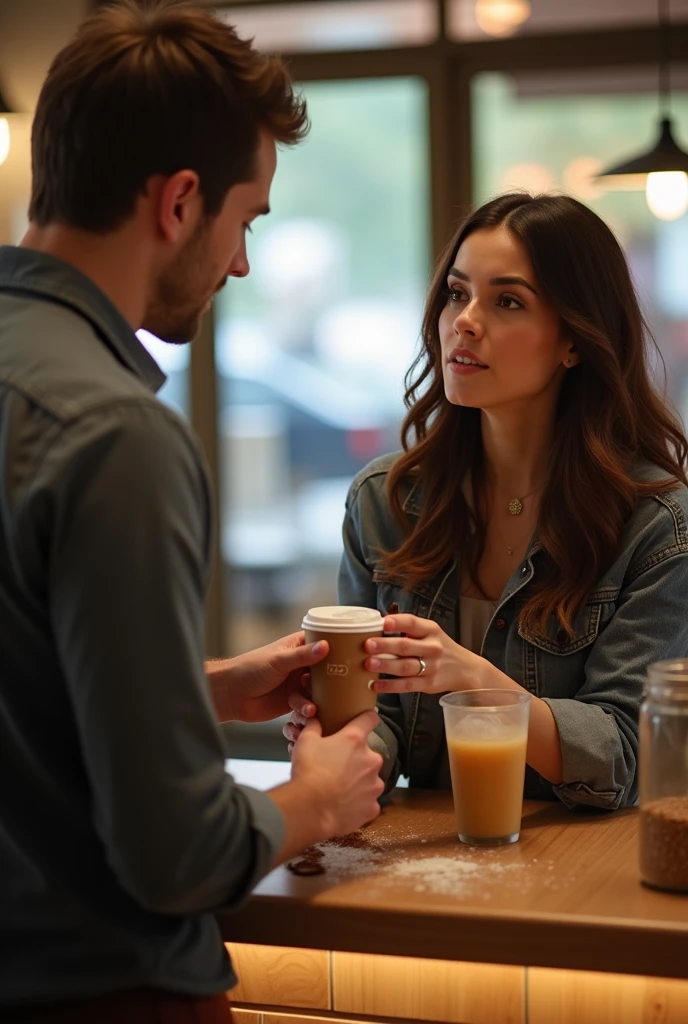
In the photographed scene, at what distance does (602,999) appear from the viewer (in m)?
1.50

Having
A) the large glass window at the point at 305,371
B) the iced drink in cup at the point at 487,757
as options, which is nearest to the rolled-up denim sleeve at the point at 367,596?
the iced drink in cup at the point at 487,757

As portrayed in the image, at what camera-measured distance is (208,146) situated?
1.29m

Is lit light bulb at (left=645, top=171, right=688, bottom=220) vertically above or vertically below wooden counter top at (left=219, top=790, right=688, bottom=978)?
above

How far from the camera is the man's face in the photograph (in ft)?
4.35

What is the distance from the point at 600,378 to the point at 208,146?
113 centimetres

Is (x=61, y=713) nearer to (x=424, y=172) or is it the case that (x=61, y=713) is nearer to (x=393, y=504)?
(x=393, y=504)

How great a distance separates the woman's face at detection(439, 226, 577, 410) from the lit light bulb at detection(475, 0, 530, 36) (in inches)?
131

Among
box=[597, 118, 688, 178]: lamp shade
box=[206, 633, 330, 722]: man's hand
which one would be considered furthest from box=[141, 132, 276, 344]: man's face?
box=[597, 118, 688, 178]: lamp shade

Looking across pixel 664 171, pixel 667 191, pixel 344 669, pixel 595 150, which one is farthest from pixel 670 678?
pixel 595 150

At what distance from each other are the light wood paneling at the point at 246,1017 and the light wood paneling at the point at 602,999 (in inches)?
14.0

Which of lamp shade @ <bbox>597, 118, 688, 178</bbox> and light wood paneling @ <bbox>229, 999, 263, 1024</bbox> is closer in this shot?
light wood paneling @ <bbox>229, 999, 263, 1024</bbox>

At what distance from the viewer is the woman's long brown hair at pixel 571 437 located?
2.09m

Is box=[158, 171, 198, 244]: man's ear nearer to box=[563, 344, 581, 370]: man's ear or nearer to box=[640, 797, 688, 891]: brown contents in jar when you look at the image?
box=[640, 797, 688, 891]: brown contents in jar

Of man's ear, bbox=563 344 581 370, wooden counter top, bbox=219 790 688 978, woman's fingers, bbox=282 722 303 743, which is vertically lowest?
wooden counter top, bbox=219 790 688 978
